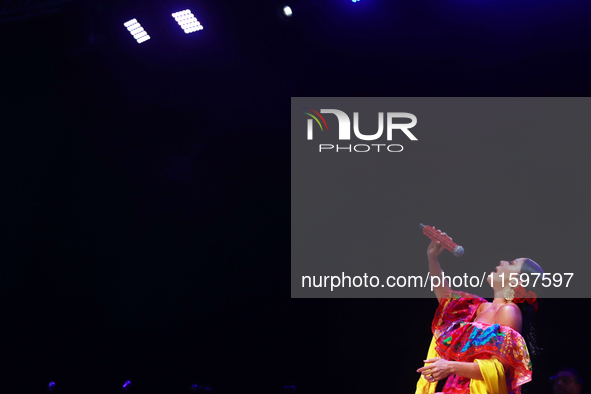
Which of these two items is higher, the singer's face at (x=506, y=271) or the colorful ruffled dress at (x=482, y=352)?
the singer's face at (x=506, y=271)

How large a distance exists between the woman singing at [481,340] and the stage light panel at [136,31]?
2.50 meters

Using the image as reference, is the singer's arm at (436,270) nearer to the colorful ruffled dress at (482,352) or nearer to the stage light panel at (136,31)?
the colorful ruffled dress at (482,352)

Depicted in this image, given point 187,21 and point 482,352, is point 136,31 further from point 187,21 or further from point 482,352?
point 482,352

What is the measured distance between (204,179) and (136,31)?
1175 mm

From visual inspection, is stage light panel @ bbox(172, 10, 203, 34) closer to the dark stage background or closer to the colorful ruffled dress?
the dark stage background

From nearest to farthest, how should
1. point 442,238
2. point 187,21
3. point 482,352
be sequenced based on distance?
1. point 482,352
2. point 442,238
3. point 187,21

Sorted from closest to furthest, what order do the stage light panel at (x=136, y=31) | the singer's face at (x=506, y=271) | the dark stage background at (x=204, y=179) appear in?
the singer's face at (x=506, y=271)
the dark stage background at (x=204, y=179)
the stage light panel at (x=136, y=31)

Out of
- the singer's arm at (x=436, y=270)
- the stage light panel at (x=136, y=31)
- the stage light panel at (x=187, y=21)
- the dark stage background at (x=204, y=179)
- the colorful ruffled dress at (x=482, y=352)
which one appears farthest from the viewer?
the stage light panel at (x=136, y=31)

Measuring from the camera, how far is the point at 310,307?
11.1 ft

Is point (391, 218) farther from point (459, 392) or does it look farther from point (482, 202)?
point (459, 392)

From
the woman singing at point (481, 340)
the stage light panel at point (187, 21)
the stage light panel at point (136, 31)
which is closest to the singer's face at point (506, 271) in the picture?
the woman singing at point (481, 340)

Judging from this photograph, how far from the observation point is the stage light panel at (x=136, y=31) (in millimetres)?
3539

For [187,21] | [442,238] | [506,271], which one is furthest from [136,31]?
[506,271]

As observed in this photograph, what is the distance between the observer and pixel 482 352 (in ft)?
7.21
